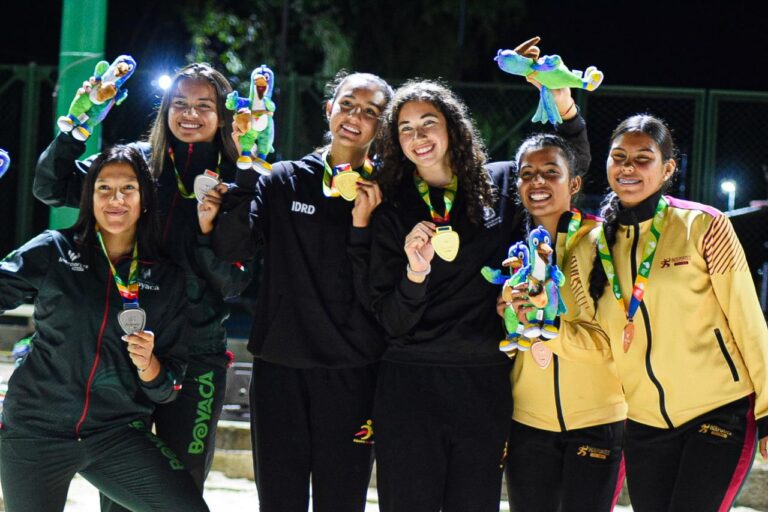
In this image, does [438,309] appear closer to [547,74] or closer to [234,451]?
[547,74]

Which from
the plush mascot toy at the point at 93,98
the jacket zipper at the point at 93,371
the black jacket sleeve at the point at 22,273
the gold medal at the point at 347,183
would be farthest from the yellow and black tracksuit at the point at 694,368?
the plush mascot toy at the point at 93,98

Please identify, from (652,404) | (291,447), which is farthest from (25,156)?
(652,404)

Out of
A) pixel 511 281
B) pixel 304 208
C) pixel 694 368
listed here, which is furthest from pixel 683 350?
pixel 304 208

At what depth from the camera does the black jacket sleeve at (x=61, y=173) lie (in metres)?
4.01

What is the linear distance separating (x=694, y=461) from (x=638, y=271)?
0.71 meters

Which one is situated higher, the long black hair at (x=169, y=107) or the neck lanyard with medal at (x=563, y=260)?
the long black hair at (x=169, y=107)

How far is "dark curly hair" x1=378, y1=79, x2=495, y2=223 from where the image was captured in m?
3.70

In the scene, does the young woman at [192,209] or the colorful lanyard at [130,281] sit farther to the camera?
the young woman at [192,209]

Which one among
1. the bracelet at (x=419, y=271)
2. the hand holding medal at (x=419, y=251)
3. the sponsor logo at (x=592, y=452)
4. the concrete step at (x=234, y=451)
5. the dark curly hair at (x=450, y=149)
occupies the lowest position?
the concrete step at (x=234, y=451)

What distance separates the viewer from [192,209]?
4078mm

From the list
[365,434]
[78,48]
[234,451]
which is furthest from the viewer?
[234,451]

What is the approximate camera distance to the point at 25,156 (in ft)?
31.1

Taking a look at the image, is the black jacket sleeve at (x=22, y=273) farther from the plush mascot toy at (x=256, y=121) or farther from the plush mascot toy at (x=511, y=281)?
the plush mascot toy at (x=511, y=281)

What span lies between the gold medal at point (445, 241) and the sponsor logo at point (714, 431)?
3.62ft
